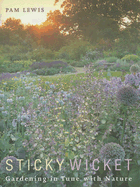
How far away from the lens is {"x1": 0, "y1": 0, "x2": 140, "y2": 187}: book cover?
1.99 metres

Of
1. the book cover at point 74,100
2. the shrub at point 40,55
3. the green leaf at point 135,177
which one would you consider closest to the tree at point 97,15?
the book cover at point 74,100

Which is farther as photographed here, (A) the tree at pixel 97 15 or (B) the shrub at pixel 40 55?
(A) the tree at pixel 97 15

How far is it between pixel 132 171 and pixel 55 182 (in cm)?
84

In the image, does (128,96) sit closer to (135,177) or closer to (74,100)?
(135,177)

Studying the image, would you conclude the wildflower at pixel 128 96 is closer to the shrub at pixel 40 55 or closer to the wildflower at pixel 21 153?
the wildflower at pixel 21 153

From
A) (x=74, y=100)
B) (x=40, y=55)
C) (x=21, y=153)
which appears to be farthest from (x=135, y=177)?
(x=40, y=55)

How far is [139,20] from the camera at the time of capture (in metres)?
25.4

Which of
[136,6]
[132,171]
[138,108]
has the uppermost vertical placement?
[136,6]

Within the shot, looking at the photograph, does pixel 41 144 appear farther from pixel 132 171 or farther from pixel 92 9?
pixel 92 9

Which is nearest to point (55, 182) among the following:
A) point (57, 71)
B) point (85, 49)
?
point (57, 71)

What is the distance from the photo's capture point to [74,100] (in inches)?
→ 149

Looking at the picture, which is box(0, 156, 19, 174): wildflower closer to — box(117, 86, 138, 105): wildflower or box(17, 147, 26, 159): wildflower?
box(17, 147, 26, 159): wildflower

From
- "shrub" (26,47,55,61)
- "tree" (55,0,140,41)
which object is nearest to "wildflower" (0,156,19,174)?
"shrub" (26,47,55,61)

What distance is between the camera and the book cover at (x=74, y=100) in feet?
6.53
